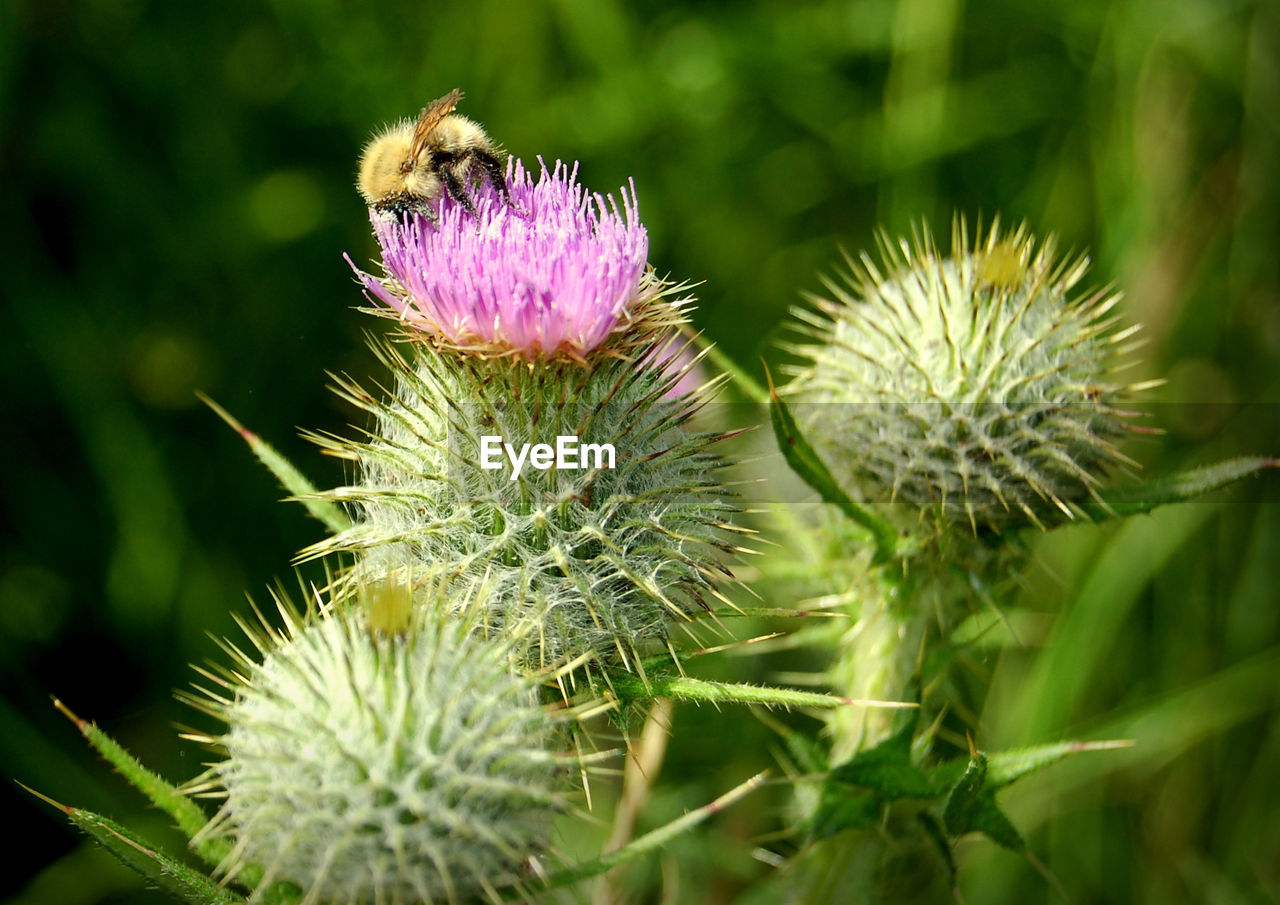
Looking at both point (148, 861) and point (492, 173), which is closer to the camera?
point (148, 861)

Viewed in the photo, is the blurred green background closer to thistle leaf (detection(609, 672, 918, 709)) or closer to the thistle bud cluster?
the thistle bud cluster

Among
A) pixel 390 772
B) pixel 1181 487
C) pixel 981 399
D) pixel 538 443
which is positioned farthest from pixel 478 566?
pixel 1181 487

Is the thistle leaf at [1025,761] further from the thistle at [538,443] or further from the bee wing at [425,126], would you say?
the bee wing at [425,126]

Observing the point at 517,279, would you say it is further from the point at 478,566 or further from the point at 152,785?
the point at 152,785

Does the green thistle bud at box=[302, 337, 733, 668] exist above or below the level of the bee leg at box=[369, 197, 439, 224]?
below

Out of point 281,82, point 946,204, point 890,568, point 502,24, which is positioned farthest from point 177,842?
point 946,204

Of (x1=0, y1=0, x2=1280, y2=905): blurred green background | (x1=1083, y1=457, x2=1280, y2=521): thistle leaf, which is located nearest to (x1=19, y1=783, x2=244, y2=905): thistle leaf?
(x1=0, y1=0, x2=1280, y2=905): blurred green background
